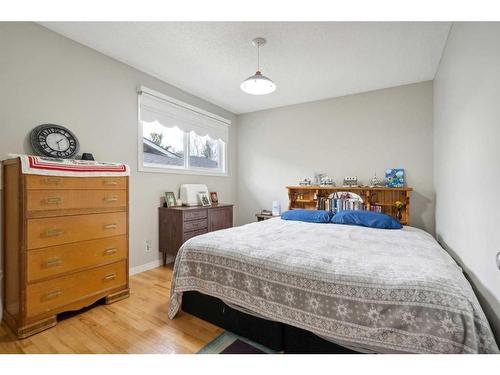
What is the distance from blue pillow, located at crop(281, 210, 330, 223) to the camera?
10.5 ft

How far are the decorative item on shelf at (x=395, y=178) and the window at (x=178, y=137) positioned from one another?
2.68 m

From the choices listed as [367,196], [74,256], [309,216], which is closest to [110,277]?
[74,256]

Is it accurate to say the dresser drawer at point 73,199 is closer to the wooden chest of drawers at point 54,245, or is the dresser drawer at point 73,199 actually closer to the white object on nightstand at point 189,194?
the wooden chest of drawers at point 54,245

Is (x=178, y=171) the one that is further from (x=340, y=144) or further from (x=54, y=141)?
(x=340, y=144)

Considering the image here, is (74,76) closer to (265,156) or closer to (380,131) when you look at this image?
(265,156)

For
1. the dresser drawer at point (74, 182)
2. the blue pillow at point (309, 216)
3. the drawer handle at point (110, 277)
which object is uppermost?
the dresser drawer at point (74, 182)

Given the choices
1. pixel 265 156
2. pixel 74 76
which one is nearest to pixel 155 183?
pixel 74 76

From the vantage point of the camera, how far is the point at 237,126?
15.9 ft

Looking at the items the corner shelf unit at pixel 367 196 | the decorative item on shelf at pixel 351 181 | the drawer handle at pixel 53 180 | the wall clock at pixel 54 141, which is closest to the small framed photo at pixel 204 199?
the corner shelf unit at pixel 367 196

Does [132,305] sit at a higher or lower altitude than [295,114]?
lower

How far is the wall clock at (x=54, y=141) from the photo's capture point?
2125 millimetres

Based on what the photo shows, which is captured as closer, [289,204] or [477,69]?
[477,69]

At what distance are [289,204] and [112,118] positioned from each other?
279 cm
